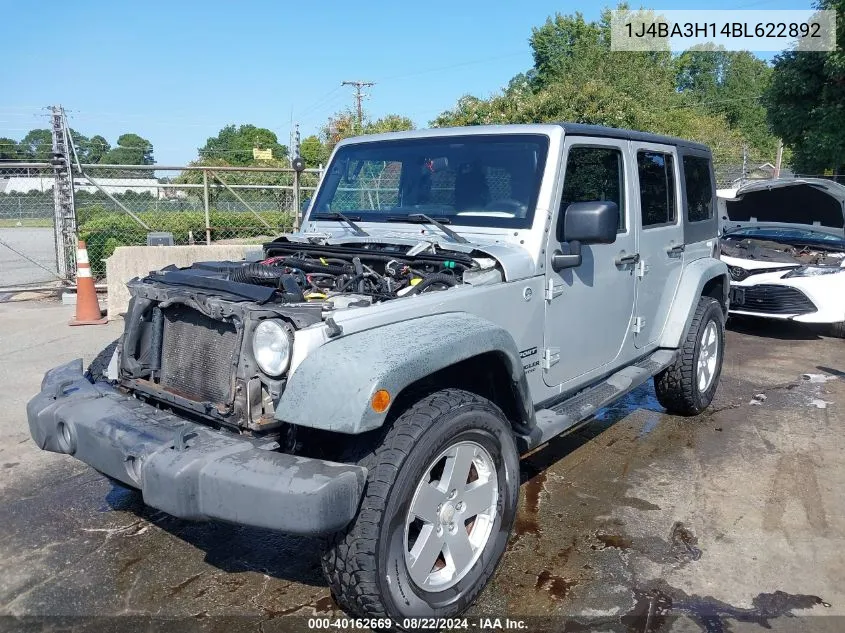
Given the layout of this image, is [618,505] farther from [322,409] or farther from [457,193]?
[322,409]

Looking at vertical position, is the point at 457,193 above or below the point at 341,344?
above

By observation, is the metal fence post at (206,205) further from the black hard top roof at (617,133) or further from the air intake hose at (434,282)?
the air intake hose at (434,282)

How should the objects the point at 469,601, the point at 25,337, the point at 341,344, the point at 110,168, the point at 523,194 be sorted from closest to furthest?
the point at 341,344 < the point at 469,601 < the point at 523,194 < the point at 25,337 < the point at 110,168

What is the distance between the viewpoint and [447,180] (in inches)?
161

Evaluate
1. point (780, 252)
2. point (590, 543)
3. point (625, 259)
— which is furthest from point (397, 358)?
point (780, 252)

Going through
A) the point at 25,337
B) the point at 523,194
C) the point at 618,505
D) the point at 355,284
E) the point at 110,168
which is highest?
the point at 110,168

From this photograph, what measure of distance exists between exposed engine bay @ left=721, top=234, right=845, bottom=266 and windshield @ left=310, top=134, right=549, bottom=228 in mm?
5944

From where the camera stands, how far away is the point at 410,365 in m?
2.60

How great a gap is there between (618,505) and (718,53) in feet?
236

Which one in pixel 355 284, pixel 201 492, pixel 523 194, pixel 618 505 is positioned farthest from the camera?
A: pixel 618 505

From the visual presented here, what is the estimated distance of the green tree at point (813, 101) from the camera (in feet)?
52.2

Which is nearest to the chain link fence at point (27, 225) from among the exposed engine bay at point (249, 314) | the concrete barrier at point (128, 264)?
the concrete barrier at point (128, 264)

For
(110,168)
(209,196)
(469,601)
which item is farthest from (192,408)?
(209,196)

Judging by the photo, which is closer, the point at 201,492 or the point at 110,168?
the point at 201,492
